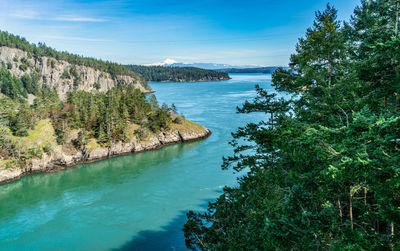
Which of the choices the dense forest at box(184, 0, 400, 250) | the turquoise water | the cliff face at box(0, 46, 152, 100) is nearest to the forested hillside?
the turquoise water

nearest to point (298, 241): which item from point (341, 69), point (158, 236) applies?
point (341, 69)

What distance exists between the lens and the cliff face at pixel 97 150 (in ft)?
119

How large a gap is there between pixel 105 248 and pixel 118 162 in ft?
72.9

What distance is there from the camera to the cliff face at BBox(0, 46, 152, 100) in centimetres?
11762

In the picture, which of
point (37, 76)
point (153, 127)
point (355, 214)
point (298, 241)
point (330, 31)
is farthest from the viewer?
point (37, 76)

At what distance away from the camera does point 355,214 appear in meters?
7.86

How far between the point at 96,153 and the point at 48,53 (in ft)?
417

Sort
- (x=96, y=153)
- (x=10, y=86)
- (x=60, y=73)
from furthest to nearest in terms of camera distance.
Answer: (x=60, y=73) → (x=10, y=86) → (x=96, y=153)

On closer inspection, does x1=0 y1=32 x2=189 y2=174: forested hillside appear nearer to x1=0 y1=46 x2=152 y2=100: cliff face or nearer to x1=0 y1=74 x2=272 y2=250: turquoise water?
x1=0 y1=74 x2=272 y2=250: turquoise water

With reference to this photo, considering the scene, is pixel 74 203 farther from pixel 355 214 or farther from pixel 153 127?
pixel 355 214

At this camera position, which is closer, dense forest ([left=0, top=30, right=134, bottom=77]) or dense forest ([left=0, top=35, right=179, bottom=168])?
dense forest ([left=0, top=35, right=179, bottom=168])

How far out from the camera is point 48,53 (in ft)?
455

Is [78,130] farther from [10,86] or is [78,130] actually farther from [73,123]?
[10,86]

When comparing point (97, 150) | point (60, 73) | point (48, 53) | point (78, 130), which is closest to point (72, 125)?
point (78, 130)
